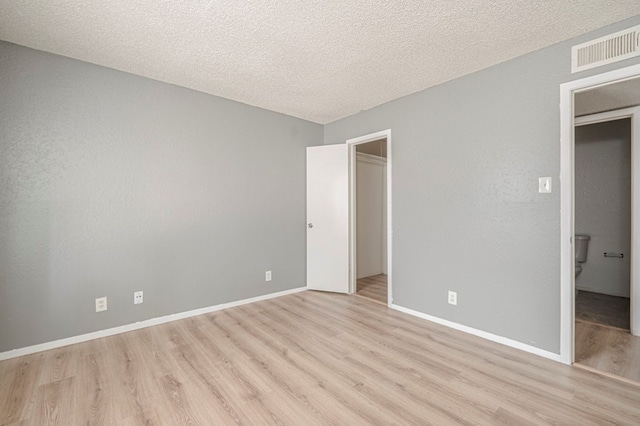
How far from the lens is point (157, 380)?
1894 millimetres

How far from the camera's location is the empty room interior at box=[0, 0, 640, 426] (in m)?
1.77

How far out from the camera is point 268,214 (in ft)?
12.0

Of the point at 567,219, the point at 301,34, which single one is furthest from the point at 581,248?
the point at 301,34

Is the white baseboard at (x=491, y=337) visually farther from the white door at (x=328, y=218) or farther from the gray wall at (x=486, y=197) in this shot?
the white door at (x=328, y=218)

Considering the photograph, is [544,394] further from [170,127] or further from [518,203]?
[170,127]

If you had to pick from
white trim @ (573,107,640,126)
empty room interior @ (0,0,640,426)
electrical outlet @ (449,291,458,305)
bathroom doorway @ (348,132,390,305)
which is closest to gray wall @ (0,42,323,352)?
empty room interior @ (0,0,640,426)

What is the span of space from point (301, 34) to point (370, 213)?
11.0ft

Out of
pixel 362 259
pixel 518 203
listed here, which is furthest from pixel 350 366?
pixel 362 259

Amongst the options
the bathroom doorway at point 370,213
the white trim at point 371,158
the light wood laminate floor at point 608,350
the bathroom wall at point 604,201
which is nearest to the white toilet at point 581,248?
the bathroom wall at point 604,201

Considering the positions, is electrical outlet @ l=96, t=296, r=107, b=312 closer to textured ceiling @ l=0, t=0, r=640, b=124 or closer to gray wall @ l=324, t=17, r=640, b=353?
textured ceiling @ l=0, t=0, r=640, b=124

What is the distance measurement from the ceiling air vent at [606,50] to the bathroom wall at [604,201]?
253 centimetres

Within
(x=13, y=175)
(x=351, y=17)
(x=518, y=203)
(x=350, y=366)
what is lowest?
(x=350, y=366)

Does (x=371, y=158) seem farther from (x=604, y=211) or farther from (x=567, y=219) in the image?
(x=604, y=211)

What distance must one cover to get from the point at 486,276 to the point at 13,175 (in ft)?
13.2
